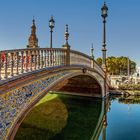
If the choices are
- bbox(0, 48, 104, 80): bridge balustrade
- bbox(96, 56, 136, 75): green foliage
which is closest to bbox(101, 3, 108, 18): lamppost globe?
bbox(0, 48, 104, 80): bridge balustrade

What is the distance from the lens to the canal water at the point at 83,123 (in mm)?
9836

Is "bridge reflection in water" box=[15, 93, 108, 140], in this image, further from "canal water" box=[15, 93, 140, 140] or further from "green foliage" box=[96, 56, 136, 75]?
"green foliage" box=[96, 56, 136, 75]

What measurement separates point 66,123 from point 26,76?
639 cm

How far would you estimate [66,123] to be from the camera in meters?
12.1

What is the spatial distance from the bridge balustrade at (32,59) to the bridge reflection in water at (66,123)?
3300 mm

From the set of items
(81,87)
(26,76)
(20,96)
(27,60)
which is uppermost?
(27,60)

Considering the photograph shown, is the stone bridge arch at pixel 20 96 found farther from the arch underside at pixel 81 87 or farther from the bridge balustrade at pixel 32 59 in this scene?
the arch underside at pixel 81 87

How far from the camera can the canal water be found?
9.84 meters

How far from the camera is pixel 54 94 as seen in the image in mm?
23250

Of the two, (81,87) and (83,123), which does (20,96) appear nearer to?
(83,123)

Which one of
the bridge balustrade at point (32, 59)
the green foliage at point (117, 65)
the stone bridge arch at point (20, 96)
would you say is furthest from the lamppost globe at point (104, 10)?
the green foliage at point (117, 65)

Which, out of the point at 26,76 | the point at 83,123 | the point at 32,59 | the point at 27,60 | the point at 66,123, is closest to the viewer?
the point at 26,76

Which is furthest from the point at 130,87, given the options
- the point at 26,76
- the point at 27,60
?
the point at 26,76

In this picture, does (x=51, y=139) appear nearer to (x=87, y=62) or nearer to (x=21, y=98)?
(x=21, y=98)
